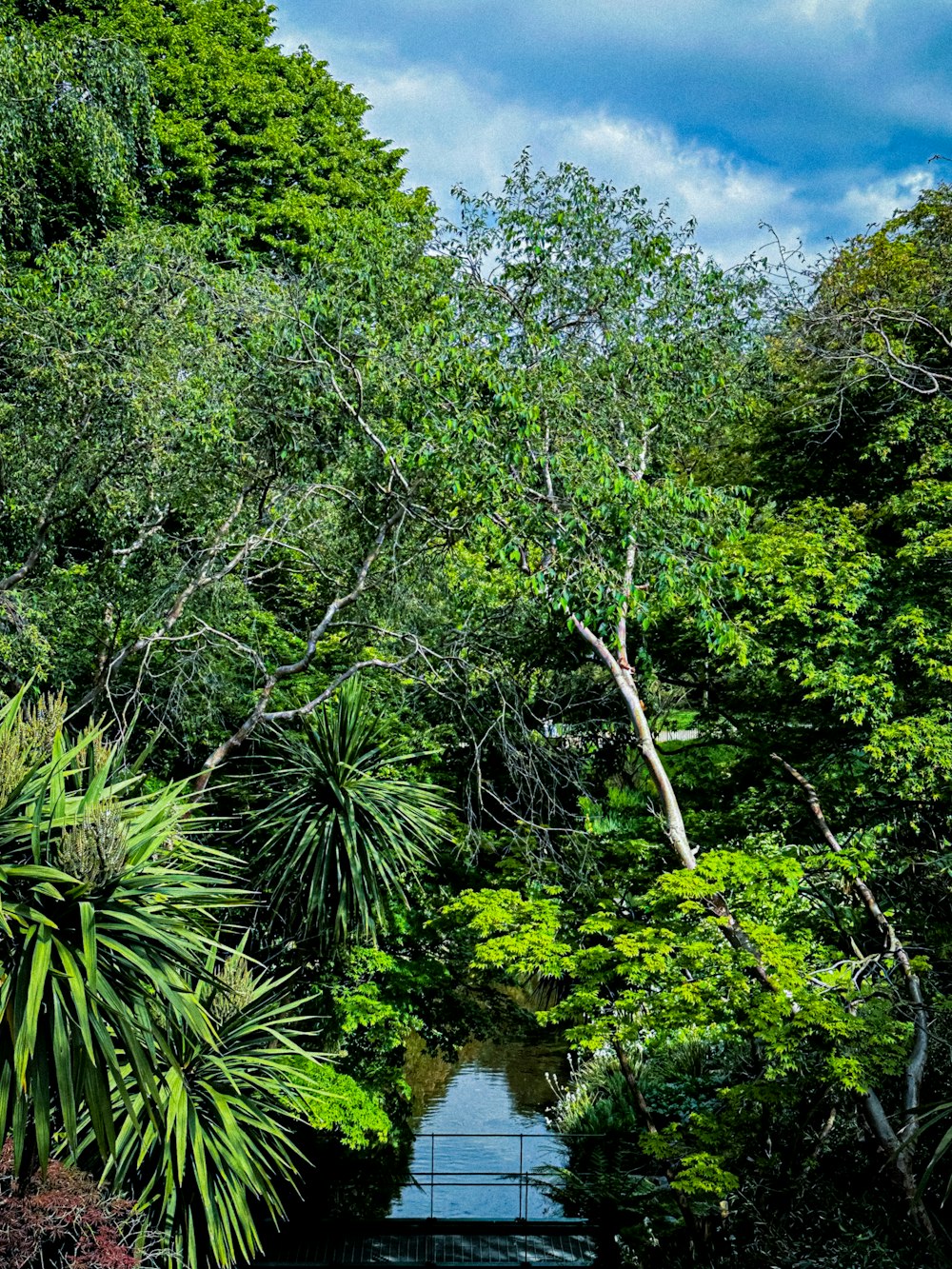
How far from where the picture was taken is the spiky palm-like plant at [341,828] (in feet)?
29.5

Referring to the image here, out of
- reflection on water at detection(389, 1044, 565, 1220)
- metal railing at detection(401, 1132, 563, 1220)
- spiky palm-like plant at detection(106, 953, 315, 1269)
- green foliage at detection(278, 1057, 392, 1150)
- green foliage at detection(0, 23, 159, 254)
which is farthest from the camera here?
A: reflection on water at detection(389, 1044, 565, 1220)

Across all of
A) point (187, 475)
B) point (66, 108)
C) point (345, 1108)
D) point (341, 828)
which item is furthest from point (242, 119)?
point (345, 1108)

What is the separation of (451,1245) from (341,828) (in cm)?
407

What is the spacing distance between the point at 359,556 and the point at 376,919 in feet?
12.7

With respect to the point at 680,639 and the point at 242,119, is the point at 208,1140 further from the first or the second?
the point at 242,119

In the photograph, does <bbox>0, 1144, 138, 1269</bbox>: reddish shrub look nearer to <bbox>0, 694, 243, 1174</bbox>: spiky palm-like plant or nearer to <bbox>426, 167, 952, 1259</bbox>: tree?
<bbox>0, 694, 243, 1174</bbox>: spiky palm-like plant

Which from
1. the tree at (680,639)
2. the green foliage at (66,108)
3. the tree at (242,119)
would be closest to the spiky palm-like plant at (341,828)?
the tree at (680,639)

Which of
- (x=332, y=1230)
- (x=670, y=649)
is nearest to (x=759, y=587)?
(x=670, y=649)

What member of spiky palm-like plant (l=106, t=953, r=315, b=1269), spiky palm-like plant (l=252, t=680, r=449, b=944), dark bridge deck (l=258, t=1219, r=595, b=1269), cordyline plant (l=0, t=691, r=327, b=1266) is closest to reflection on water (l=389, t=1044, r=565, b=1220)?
dark bridge deck (l=258, t=1219, r=595, b=1269)

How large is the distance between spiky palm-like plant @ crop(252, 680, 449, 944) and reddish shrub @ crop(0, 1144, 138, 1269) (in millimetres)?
3323

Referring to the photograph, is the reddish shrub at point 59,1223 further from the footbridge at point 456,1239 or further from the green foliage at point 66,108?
the green foliage at point 66,108

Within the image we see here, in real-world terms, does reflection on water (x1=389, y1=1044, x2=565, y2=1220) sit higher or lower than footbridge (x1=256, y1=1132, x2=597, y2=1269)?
higher

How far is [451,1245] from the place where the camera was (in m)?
9.77

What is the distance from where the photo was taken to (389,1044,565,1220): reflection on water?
10.9 meters
